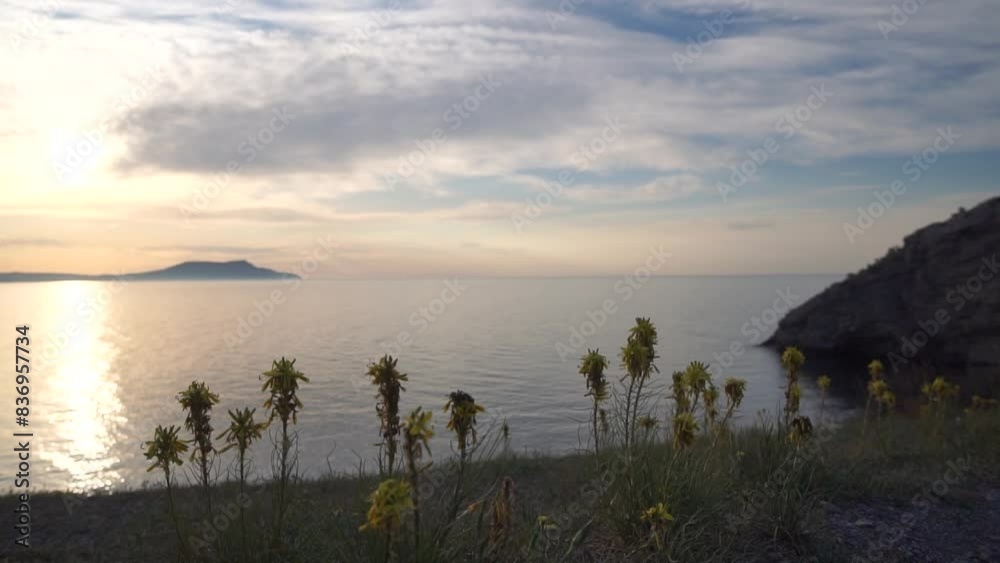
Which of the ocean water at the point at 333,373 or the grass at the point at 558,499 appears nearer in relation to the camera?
the grass at the point at 558,499

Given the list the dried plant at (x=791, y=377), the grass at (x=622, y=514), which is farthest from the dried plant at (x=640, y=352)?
the dried plant at (x=791, y=377)

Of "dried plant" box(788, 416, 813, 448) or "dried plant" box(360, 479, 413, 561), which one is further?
"dried plant" box(788, 416, 813, 448)

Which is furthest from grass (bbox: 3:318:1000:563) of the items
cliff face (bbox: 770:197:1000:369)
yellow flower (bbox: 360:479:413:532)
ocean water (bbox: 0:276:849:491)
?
cliff face (bbox: 770:197:1000:369)

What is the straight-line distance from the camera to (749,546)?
17.9ft

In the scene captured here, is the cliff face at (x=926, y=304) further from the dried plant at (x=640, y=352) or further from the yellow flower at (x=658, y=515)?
the yellow flower at (x=658, y=515)

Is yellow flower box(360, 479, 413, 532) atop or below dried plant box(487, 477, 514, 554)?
atop

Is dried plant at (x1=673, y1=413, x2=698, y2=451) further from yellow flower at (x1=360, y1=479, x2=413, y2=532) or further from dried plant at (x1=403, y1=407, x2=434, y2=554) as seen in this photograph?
yellow flower at (x1=360, y1=479, x2=413, y2=532)

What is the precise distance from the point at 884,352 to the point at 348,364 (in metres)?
28.4

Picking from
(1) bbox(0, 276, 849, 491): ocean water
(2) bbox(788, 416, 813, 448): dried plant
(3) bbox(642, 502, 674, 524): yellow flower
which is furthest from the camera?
(1) bbox(0, 276, 849, 491): ocean water

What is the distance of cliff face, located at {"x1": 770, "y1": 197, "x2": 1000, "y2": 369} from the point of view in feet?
94.9

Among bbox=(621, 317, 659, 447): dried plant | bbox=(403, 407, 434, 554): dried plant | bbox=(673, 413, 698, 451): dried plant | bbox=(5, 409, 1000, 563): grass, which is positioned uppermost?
bbox=(621, 317, 659, 447): dried plant

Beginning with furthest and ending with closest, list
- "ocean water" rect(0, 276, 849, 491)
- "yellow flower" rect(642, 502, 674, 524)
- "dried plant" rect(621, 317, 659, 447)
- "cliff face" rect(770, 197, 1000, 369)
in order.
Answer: "cliff face" rect(770, 197, 1000, 369)
"ocean water" rect(0, 276, 849, 491)
"dried plant" rect(621, 317, 659, 447)
"yellow flower" rect(642, 502, 674, 524)

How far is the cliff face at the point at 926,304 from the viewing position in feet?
94.9

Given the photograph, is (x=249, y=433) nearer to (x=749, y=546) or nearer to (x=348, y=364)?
(x=749, y=546)
